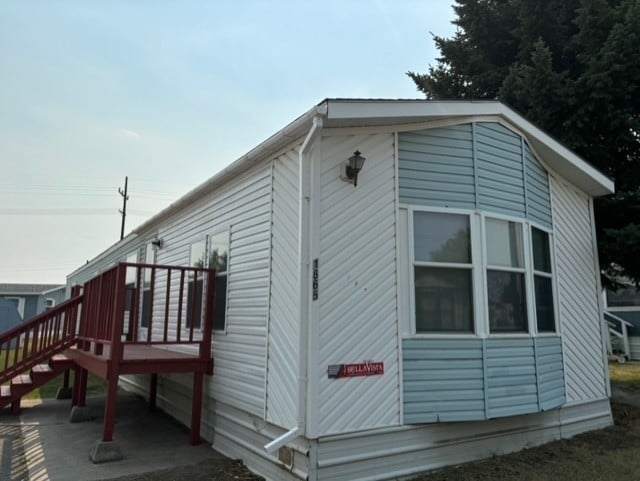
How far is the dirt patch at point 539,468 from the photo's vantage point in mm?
4273

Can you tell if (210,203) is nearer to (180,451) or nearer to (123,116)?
(180,451)

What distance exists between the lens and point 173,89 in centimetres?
951

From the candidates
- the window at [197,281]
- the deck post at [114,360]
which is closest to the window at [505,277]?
the window at [197,281]

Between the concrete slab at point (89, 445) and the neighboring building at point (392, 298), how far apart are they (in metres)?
0.55

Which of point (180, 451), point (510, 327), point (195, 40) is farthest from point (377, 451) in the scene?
point (195, 40)

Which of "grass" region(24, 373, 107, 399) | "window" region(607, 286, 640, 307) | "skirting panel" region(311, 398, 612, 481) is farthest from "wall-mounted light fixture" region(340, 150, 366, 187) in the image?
"window" region(607, 286, 640, 307)

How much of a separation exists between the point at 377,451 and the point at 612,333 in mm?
16991

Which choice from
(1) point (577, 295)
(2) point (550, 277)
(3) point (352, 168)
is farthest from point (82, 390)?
(1) point (577, 295)

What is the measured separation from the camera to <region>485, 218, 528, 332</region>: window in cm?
498

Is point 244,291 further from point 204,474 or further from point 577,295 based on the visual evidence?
point 577,295

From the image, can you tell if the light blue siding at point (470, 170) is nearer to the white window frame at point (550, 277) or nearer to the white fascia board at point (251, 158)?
the white window frame at point (550, 277)

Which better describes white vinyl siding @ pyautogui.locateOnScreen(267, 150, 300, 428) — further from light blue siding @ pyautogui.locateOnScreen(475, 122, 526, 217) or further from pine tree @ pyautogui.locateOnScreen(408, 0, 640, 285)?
pine tree @ pyautogui.locateOnScreen(408, 0, 640, 285)

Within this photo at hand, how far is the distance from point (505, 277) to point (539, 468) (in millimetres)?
1953

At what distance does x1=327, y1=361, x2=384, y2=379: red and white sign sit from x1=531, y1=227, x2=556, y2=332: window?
237 cm
